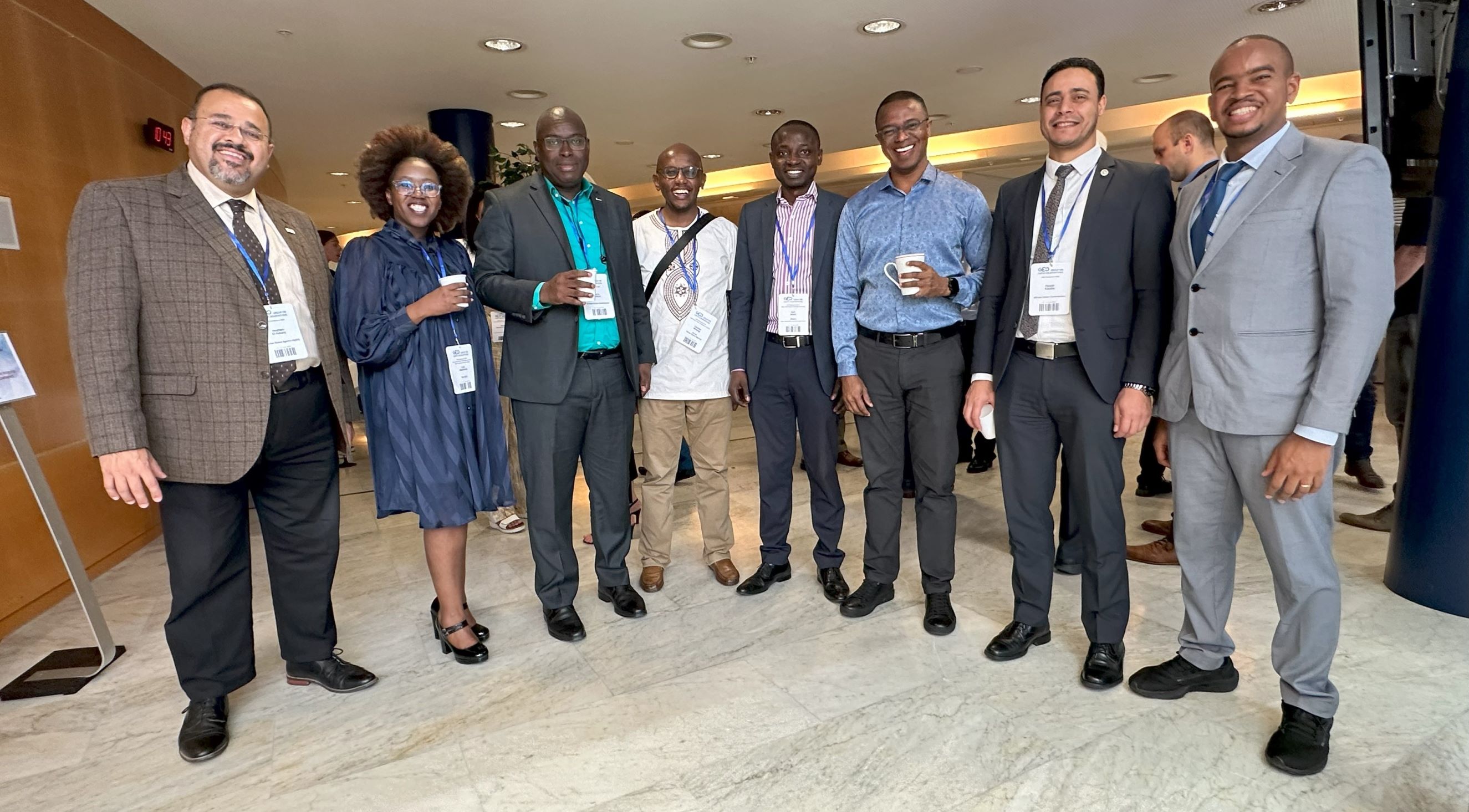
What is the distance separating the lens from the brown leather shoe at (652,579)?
3.28 metres

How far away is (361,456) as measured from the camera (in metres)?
6.86

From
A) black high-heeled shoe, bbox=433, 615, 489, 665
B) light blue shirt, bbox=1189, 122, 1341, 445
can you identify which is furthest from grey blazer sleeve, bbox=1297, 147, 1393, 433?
black high-heeled shoe, bbox=433, 615, 489, 665

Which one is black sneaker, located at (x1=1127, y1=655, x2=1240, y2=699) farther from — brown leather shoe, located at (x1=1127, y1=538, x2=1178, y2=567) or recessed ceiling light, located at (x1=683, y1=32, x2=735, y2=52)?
recessed ceiling light, located at (x1=683, y1=32, x2=735, y2=52)

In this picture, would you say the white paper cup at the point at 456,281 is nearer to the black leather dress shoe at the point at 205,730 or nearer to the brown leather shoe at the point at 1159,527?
the black leather dress shoe at the point at 205,730

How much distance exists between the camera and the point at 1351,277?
68.1 inches

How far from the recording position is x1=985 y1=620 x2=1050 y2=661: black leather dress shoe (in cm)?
257

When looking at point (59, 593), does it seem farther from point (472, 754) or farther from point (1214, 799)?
point (1214, 799)

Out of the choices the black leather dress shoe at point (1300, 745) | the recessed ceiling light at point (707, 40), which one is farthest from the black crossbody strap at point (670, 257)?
the recessed ceiling light at point (707, 40)

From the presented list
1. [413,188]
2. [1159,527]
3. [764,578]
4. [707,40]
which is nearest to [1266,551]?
[764,578]

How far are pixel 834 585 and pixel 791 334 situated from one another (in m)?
1.01

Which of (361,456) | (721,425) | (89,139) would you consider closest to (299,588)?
(721,425)

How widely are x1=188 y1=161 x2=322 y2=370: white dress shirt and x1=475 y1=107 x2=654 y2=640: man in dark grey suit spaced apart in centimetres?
56

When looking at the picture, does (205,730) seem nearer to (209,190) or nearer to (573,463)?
(573,463)

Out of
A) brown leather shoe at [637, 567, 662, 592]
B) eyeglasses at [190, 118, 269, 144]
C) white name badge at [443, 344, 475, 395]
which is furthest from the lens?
brown leather shoe at [637, 567, 662, 592]
